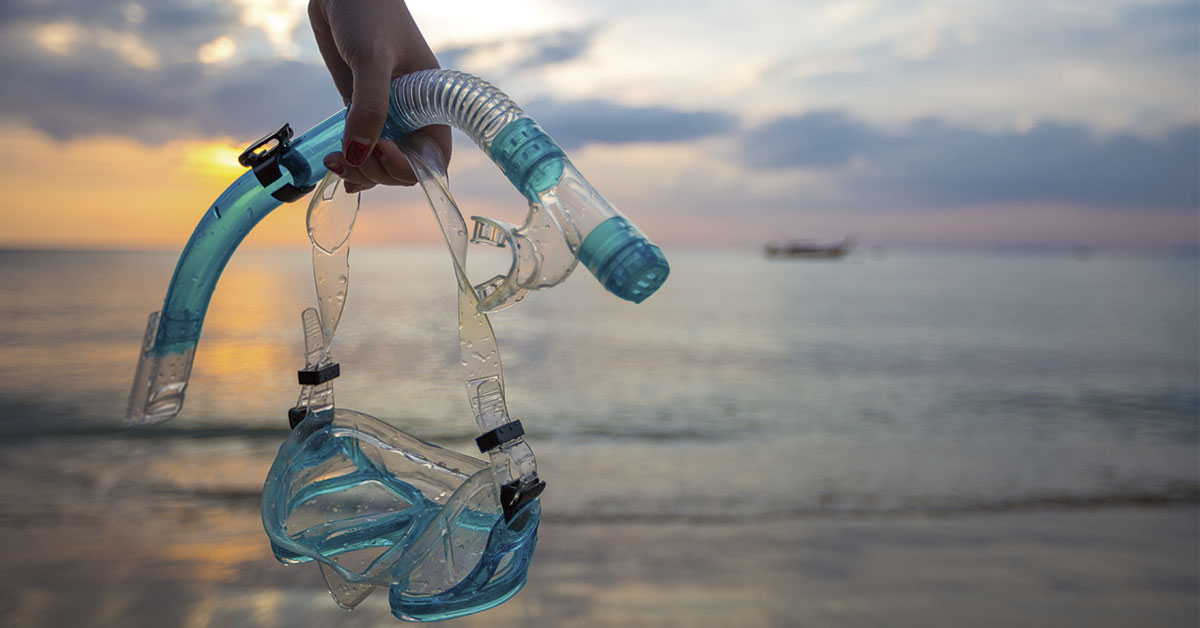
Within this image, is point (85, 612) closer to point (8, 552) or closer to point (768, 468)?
point (8, 552)

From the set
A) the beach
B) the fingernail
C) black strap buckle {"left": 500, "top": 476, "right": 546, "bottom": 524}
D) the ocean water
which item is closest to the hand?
the fingernail

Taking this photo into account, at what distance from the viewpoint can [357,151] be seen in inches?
57.8

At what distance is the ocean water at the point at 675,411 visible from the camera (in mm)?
6102

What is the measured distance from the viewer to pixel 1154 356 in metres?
15.6

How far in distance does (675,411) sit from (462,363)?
8126 mm

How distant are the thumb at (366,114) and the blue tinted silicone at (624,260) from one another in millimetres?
549

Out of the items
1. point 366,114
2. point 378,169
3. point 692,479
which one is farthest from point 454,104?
point 692,479

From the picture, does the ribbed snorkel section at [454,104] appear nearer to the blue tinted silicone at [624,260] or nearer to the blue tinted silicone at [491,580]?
the blue tinted silicone at [624,260]

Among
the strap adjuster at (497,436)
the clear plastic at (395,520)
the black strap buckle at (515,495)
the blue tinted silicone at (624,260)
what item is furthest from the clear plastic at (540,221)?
the clear plastic at (395,520)

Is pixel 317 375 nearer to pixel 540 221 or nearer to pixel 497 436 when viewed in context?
pixel 497 436

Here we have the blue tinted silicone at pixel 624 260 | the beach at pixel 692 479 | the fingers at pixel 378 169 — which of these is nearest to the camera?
the blue tinted silicone at pixel 624 260

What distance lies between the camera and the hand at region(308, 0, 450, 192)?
145 cm

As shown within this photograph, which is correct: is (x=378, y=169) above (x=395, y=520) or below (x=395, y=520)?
above

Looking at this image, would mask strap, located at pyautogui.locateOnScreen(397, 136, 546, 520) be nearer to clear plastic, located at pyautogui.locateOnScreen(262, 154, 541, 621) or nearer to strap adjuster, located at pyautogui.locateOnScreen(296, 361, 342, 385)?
clear plastic, located at pyautogui.locateOnScreen(262, 154, 541, 621)
